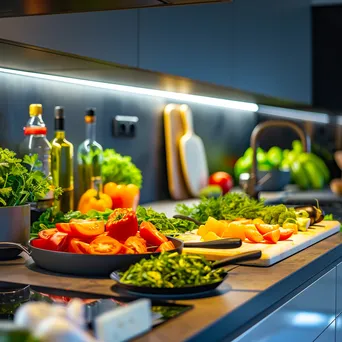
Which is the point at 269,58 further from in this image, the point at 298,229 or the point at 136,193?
the point at 298,229

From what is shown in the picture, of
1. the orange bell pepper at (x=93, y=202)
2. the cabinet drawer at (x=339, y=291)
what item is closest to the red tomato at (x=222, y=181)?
the orange bell pepper at (x=93, y=202)

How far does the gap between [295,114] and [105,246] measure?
3.67m

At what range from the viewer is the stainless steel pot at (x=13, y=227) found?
5.16 ft

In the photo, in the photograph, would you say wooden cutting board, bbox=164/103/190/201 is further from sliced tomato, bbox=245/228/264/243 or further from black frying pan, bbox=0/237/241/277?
black frying pan, bbox=0/237/241/277

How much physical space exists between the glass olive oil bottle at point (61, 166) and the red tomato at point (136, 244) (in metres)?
0.65

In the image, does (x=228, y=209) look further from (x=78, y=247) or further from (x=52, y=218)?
(x=78, y=247)

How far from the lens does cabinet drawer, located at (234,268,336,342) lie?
4.28 feet

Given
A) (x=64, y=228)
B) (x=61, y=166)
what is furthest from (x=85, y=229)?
(x=61, y=166)

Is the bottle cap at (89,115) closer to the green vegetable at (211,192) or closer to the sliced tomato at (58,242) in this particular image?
the green vegetable at (211,192)

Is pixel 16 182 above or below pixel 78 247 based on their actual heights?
above

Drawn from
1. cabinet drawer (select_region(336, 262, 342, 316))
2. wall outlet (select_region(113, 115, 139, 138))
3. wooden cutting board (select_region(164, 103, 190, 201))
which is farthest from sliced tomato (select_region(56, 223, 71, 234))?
wooden cutting board (select_region(164, 103, 190, 201))

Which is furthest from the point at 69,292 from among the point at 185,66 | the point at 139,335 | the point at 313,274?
the point at 185,66

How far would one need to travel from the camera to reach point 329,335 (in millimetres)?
1729

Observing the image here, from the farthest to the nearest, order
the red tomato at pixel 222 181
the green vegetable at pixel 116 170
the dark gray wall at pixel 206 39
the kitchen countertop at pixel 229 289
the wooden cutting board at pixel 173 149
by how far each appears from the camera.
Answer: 1. the red tomato at pixel 222 181
2. the wooden cutting board at pixel 173 149
3. the green vegetable at pixel 116 170
4. the dark gray wall at pixel 206 39
5. the kitchen countertop at pixel 229 289
